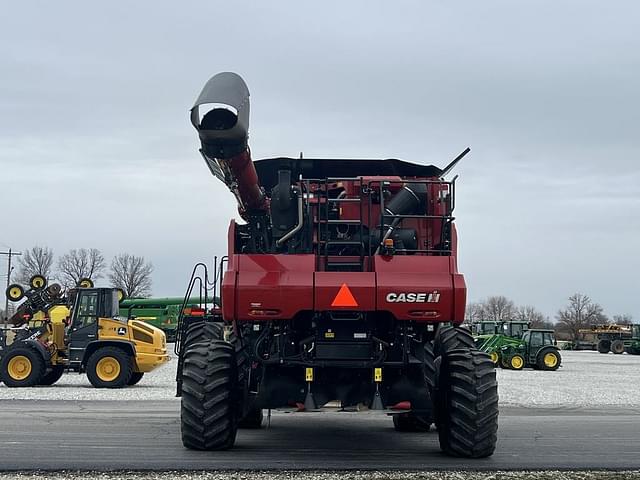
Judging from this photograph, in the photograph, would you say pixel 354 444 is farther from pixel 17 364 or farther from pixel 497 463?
pixel 17 364

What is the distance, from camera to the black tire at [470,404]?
9836 mm

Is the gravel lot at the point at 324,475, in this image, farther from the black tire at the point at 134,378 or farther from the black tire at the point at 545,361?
the black tire at the point at 545,361

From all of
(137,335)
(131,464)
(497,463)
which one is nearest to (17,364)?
(137,335)

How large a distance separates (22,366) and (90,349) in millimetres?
1944

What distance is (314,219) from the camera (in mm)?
10727

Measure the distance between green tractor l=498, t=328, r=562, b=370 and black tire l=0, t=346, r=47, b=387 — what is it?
2280cm

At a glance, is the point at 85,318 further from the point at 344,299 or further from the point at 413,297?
the point at 413,297

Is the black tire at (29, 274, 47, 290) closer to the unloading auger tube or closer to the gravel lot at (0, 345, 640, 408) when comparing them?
the gravel lot at (0, 345, 640, 408)

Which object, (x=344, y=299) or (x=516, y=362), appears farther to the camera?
(x=516, y=362)

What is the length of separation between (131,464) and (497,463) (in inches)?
166

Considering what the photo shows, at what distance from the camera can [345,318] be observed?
10.1 m

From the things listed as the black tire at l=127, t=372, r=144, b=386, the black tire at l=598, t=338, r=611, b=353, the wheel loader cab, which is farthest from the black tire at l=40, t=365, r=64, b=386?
the black tire at l=598, t=338, r=611, b=353

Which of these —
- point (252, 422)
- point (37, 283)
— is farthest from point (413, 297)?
point (37, 283)

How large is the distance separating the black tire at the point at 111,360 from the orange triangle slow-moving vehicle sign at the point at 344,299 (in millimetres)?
15501
